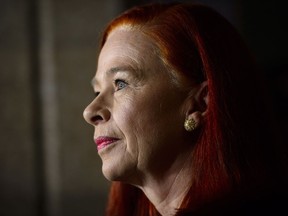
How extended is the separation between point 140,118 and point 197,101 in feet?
0.56

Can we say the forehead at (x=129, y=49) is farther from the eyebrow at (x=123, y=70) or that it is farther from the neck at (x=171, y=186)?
the neck at (x=171, y=186)

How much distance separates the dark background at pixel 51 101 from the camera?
7.64 feet

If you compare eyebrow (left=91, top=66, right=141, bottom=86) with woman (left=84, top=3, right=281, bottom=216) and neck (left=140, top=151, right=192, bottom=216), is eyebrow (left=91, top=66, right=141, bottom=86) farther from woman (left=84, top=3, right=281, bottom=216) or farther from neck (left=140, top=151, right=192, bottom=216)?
neck (left=140, top=151, right=192, bottom=216)

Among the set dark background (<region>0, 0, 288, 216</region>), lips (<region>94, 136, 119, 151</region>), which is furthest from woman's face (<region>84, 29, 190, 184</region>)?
dark background (<region>0, 0, 288, 216</region>)

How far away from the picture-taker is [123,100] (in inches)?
53.3

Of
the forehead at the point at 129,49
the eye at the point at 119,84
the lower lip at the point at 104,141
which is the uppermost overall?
the forehead at the point at 129,49

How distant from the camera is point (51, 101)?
2357mm

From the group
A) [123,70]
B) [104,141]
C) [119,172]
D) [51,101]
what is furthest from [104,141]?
[51,101]

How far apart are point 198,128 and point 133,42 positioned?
0.32 meters

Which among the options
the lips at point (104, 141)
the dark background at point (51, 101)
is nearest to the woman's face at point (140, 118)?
the lips at point (104, 141)

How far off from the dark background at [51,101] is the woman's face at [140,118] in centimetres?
98

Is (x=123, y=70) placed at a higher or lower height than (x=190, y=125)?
higher

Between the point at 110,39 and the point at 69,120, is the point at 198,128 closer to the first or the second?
the point at 110,39

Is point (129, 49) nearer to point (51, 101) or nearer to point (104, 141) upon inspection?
point (104, 141)
